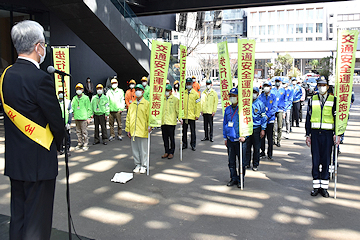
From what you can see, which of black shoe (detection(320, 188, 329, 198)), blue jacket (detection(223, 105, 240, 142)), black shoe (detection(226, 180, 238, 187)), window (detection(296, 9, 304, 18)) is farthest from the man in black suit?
window (detection(296, 9, 304, 18))

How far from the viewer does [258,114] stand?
7344mm

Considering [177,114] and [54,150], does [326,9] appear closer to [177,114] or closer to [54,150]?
[177,114]

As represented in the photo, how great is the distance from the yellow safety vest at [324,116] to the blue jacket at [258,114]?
1.63 m

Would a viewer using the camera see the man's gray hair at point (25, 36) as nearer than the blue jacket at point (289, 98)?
Yes

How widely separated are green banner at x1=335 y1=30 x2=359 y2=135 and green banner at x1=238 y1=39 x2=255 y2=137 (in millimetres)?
1565

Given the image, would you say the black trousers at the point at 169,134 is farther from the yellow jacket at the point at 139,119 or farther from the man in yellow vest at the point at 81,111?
the man in yellow vest at the point at 81,111

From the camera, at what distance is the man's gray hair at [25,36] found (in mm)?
2615

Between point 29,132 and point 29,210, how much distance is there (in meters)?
0.69

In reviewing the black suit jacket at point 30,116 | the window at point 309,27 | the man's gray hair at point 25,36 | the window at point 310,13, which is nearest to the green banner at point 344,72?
the black suit jacket at point 30,116

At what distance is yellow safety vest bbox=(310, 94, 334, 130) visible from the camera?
570 cm

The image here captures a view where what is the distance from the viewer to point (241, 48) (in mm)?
6117

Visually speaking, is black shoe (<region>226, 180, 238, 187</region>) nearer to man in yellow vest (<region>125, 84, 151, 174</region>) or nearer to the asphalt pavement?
the asphalt pavement

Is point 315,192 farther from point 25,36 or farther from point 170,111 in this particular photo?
point 25,36

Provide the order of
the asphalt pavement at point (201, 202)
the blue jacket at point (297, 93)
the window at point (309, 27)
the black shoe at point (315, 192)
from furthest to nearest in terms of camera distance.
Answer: the window at point (309, 27) → the blue jacket at point (297, 93) → the black shoe at point (315, 192) → the asphalt pavement at point (201, 202)
